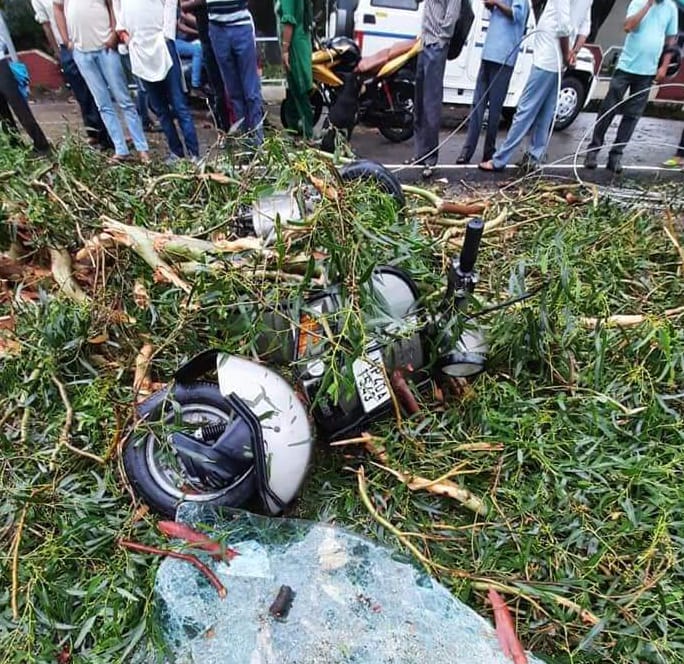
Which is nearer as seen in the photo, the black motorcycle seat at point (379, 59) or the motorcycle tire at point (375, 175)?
the motorcycle tire at point (375, 175)

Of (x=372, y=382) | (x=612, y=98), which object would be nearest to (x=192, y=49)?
(x=612, y=98)

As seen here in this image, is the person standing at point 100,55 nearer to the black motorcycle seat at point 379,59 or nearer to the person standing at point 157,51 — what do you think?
the person standing at point 157,51

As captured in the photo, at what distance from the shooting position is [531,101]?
188 inches

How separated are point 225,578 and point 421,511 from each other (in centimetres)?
70

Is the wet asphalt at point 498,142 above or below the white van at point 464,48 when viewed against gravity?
below

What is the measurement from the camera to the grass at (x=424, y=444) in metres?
1.50

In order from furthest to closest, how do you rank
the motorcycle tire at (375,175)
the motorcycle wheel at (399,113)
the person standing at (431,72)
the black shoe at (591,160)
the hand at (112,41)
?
the motorcycle wheel at (399,113)
the black shoe at (591,160)
the hand at (112,41)
the person standing at (431,72)
the motorcycle tire at (375,175)


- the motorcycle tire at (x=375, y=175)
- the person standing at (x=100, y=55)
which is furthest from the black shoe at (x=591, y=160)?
the person standing at (x=100, y=55)

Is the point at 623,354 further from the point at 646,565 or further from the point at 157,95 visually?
the point at 157,95

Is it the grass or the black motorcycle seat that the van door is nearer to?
the black motorcycle seat

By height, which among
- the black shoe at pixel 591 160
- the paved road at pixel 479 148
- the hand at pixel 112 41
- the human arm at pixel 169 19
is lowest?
the paved road at pixel 479 148

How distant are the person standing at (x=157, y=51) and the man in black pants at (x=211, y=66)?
28 centimetres

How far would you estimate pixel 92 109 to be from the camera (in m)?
5.87

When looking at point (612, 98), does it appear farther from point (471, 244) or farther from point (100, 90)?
point (100, 90)
